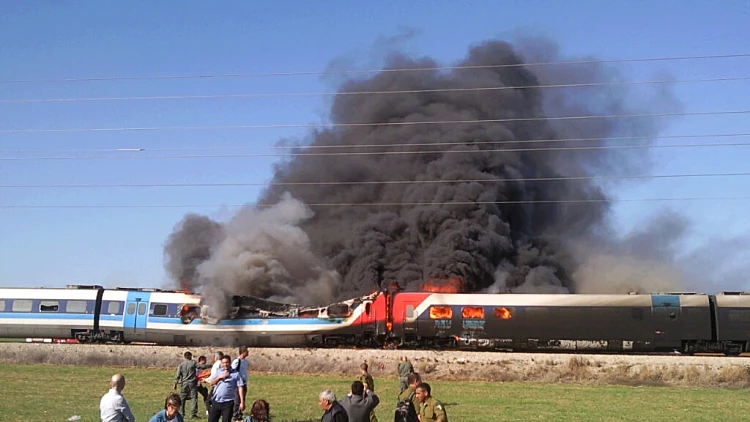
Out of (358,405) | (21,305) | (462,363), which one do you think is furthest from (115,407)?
(21,305)

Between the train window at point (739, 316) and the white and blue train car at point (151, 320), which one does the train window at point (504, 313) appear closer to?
the white and blue train car at point (151, 320)

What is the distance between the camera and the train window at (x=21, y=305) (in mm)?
39781

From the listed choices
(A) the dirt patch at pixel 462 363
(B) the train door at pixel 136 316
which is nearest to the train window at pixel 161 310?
(B) the train door at pixel 136 316

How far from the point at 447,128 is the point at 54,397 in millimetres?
48961

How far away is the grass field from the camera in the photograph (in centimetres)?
1806

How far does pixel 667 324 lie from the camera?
3469cm

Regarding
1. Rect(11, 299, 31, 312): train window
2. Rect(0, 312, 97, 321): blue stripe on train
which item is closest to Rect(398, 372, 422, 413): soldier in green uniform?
Rect(0, 312, 97, 321): blue stripe on train

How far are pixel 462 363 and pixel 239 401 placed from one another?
18223 mm

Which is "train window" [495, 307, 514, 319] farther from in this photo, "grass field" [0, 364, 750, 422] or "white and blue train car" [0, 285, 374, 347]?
"grass field" [0, 364, 750, 422]

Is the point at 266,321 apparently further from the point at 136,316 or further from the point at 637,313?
the point at 637,313

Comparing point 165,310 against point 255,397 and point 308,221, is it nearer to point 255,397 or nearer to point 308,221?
point 255,397

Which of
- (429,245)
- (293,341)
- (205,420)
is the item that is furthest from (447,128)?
(205,420)

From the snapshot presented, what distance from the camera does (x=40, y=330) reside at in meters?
39.7

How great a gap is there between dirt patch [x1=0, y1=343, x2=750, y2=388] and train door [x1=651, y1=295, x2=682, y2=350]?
347cm
